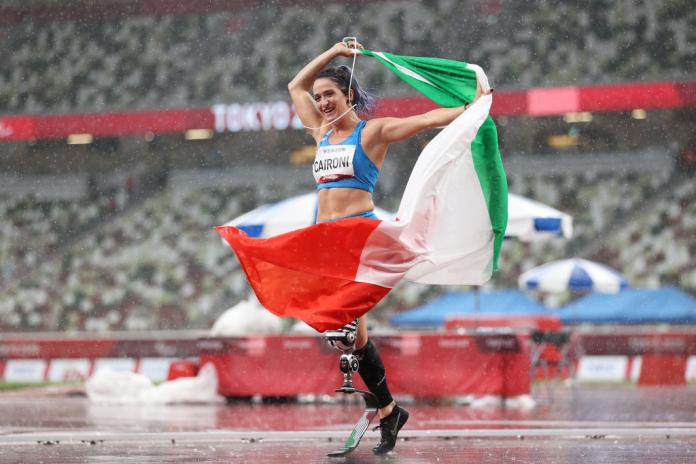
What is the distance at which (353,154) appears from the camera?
20.2ft

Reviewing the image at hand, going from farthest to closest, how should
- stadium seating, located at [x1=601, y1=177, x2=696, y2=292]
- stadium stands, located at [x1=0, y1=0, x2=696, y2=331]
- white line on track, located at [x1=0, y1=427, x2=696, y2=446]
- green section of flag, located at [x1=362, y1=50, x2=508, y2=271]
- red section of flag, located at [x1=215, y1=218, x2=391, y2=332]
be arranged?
Result: stadium stands, located at [x1=0, y1=0, x2=696, y2=331], stadium seating, located at [x1=601, y1=177, x2=696, y2=292], white line on track, located at [x1=0, y1=427, x2=696, y2=446], green section of flag, located at [x1=362, y1=50, x2=508, y2=271], red section of flag, located at [x1=215, y1=218, x2=391, y2=332]

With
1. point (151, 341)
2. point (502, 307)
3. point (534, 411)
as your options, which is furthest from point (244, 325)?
point (502, 307)

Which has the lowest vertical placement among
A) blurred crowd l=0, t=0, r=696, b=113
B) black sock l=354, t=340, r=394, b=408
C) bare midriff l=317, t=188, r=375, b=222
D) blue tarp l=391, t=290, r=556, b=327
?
blue tarp l=391, t=290, r=556, b=327

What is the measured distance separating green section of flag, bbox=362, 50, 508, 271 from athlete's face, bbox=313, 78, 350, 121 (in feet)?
1.35

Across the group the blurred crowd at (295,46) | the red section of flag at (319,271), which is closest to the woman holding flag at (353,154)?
the red section of flag at (319,271)

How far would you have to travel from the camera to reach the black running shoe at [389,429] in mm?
6172

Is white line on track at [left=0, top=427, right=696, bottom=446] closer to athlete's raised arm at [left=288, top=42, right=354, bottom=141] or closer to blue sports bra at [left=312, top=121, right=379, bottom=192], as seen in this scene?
blue sports bra at [left=312, top=121, right=379, bottom=192]

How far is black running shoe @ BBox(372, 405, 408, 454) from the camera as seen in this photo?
6.17m

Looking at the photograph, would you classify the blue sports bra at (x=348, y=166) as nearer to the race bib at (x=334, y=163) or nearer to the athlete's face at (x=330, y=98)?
the race bib at (x=334, y=163)

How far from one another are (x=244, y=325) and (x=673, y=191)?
16823 mm

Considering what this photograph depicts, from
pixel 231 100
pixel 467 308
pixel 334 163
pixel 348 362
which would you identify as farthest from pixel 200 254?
pixel 348 362

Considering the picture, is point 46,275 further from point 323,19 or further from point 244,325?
point 244,325

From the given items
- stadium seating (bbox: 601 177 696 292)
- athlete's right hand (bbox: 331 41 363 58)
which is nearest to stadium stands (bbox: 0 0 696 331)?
stadium seating (bbox: 601 177 696 292)

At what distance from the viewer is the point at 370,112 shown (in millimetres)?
6660
